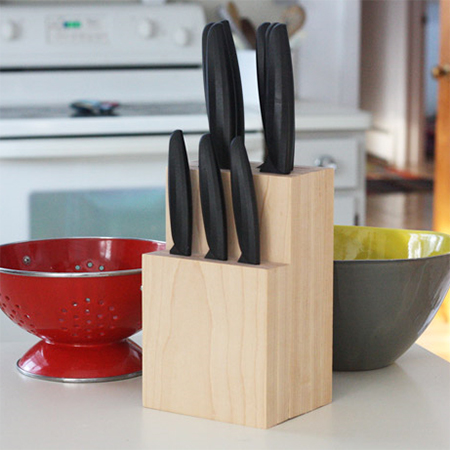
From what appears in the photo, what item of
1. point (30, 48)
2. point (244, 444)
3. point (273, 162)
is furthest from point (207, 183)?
point (30, 48)

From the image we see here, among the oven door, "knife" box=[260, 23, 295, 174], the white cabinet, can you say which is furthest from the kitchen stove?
"knife" box=[260, 23, 295, 174]

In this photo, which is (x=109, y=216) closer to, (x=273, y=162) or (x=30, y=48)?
(x=30, y=48)

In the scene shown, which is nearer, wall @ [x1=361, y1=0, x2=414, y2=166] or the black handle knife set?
the black handle knife set

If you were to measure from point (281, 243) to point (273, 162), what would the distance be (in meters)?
0.06

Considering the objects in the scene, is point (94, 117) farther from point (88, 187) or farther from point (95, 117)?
point (88, 187)

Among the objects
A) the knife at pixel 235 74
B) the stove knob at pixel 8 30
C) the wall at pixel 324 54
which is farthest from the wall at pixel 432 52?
the knife at pixel 235 74

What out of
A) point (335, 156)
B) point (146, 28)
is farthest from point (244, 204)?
point (146, 28)

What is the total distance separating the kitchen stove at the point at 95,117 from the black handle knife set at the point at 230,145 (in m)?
1.06

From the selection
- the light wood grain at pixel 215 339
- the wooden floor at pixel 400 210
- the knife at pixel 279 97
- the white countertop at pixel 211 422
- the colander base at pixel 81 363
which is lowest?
the wooden floor at pixel 400 210

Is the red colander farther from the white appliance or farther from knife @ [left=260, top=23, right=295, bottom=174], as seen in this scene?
the white appliance

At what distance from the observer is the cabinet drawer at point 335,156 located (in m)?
2.17

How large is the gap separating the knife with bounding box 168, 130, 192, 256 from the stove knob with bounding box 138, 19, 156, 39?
1.99 m

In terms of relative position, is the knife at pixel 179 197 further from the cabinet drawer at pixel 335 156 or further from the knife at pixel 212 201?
the cabinet drawer at pixel 335 156

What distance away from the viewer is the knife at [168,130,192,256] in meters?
0.60
